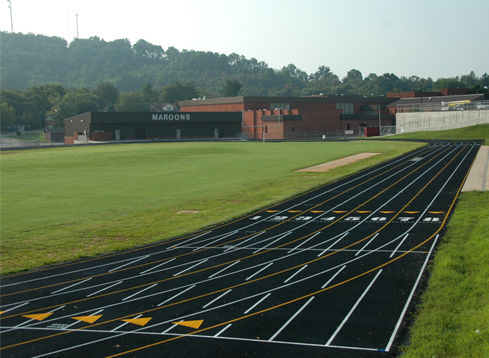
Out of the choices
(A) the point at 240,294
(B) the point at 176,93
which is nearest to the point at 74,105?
(B) the point at 176,93

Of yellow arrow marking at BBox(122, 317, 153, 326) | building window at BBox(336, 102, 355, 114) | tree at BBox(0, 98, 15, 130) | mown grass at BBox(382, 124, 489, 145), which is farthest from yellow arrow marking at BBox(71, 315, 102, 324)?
tree at BBox(0, 98, 15, 130)

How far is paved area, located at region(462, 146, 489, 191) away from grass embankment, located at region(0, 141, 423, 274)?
372 inches

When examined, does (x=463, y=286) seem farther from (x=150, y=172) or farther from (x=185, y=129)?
(x=185, y=129)

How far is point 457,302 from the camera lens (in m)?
11.7

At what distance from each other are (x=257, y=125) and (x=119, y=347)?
94443mm

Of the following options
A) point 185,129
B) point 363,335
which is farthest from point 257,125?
point 363,335

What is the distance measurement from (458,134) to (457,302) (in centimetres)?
7815

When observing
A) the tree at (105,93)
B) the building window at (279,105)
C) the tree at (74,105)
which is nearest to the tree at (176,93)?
the tree at (105,93)

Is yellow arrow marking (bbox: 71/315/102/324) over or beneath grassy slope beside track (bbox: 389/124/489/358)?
beneath

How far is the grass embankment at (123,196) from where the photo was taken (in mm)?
18828

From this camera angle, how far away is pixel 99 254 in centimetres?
1705

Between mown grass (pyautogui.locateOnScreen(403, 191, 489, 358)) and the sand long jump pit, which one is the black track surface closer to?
mown grass (pyautogui.locateOnScreen(403, 191, 489, 358))

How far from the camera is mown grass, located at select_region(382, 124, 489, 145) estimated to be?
78438 millimetres

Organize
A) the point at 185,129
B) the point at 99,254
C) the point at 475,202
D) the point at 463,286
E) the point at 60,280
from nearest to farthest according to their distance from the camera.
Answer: the point at 463,286 → the point at 60,280 → the point at 99,254 → the point at 475,202 → the point at 185,129
